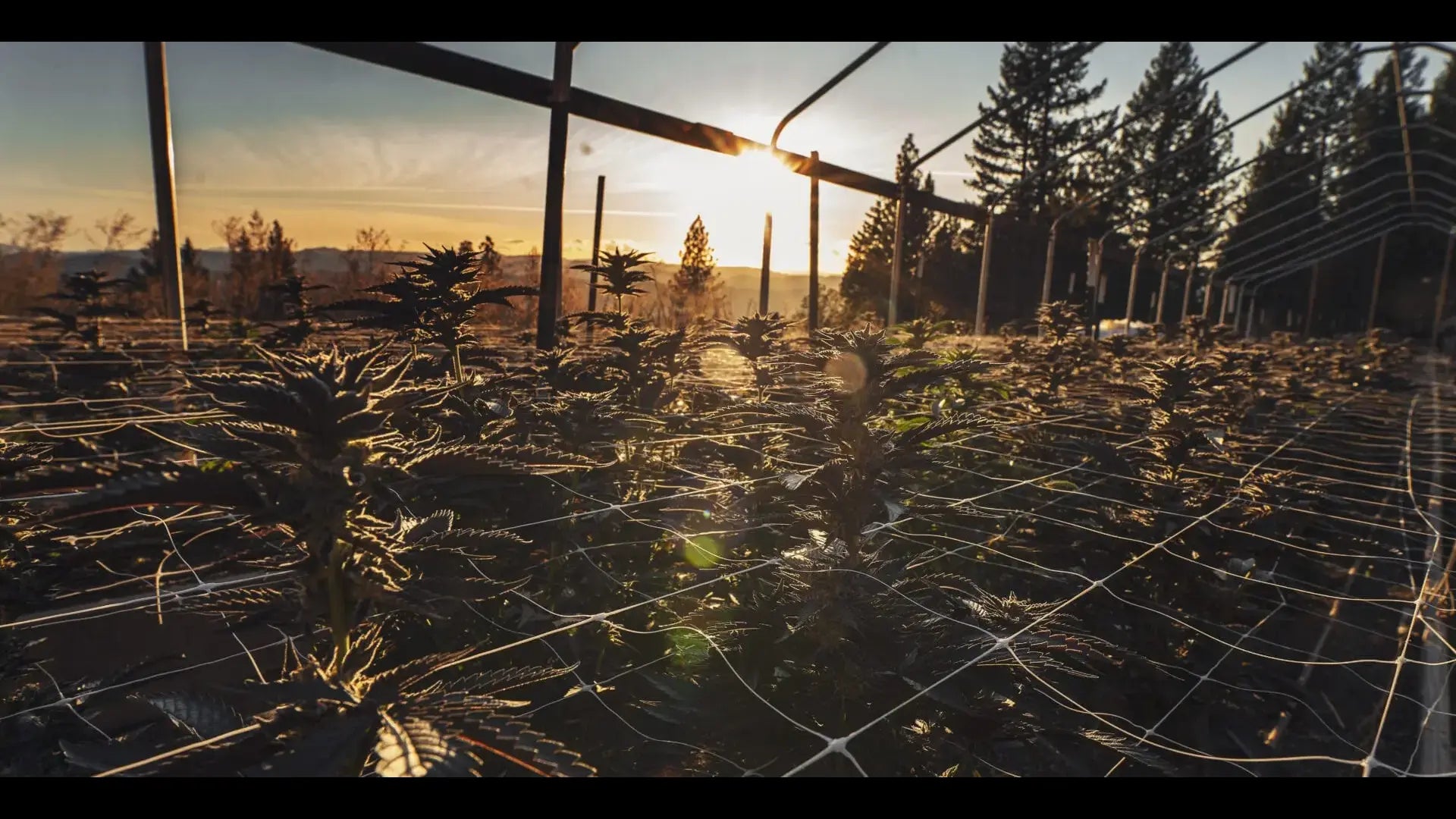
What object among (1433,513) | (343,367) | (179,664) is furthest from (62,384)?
(1433,513)

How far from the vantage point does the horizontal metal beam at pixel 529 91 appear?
10.6ft

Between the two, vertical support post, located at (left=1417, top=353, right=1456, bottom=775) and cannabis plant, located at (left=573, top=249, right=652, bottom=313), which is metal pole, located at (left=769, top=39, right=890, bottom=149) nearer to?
cannabis plant, located at (left=573, top=249, right=652, bottom=313)

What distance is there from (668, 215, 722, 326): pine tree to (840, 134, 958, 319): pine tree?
2213 centimetres

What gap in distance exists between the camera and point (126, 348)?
4.39 metres

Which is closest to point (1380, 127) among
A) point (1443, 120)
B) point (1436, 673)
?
point (1443, 120)

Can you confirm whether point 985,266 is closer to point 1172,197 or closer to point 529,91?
point 529,91

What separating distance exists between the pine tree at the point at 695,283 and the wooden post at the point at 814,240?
114 cm

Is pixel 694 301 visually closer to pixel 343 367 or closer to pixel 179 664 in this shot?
pixel 179 664

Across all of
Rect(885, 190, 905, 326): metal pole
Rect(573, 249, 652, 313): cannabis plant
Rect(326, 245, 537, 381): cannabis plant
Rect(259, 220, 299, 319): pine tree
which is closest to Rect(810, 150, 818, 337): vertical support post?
Rect(885, 190, 905, 326): metal pole

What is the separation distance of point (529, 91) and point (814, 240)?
3.50 meters

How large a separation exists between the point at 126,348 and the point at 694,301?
6953 millimetres

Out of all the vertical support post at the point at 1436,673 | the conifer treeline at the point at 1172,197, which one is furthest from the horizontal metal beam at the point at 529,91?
the conifer treeline at the point at 1172,197

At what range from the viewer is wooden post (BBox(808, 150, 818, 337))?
6.21 metres

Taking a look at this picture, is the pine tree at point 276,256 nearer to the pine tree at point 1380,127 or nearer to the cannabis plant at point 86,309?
the cannabis plant at point 86,309
